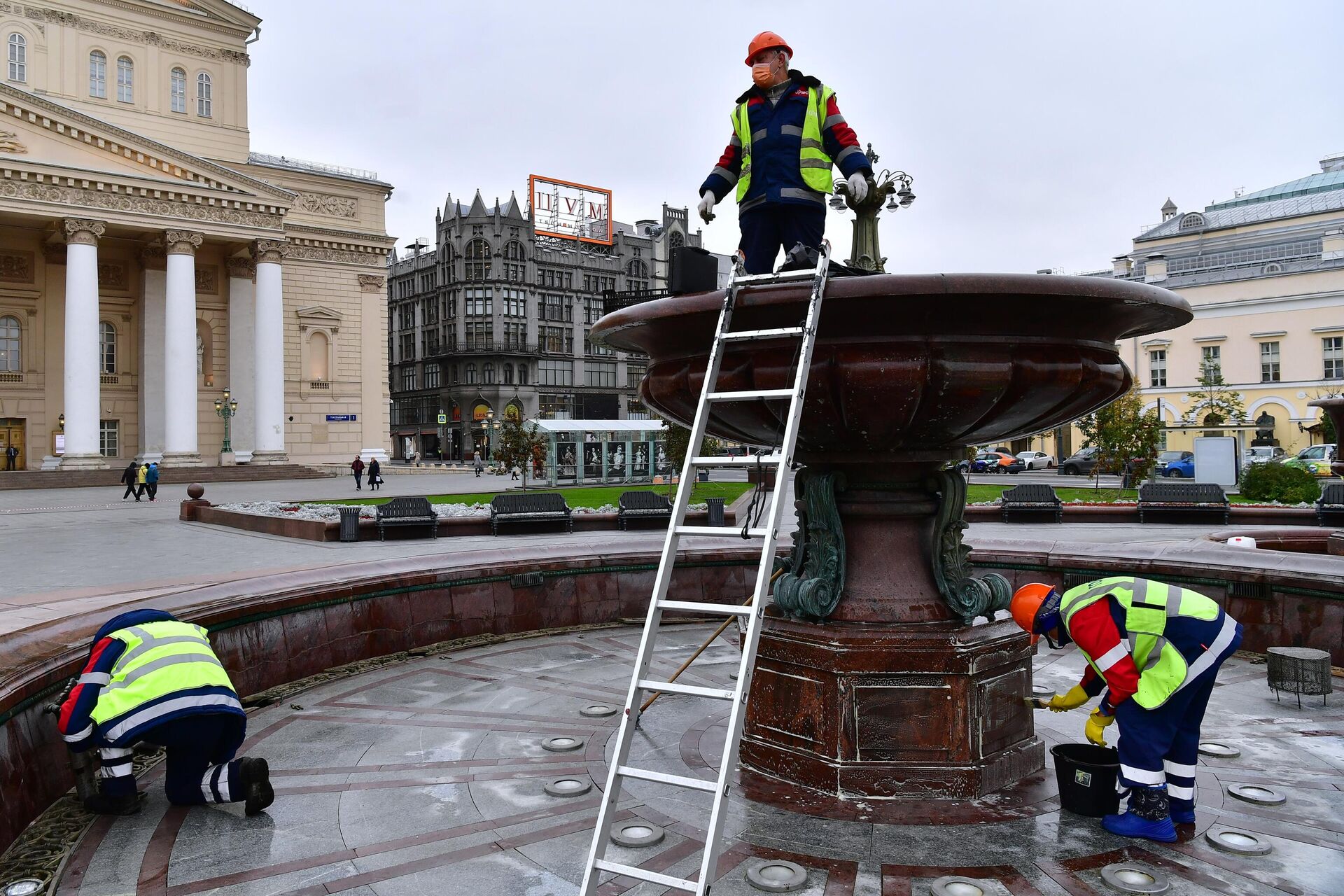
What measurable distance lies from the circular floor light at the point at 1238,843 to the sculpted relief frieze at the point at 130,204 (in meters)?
49.1

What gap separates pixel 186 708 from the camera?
13.7 ft

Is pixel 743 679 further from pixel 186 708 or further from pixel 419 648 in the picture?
pixel 419 648

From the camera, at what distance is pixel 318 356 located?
5353 centimetres

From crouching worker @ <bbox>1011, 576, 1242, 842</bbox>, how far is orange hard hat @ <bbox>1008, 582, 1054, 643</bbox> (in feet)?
0.78

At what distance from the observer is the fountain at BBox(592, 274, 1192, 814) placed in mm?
4109

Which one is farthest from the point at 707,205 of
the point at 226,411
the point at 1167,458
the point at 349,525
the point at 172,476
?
the point at 226,411

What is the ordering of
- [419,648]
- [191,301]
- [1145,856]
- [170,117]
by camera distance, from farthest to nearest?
[170,117] < [191,301] < [419,648] < [1145,856]

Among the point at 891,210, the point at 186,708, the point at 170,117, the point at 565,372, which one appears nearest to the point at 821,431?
the point at 186,708

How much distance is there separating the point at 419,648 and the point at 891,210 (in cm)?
840

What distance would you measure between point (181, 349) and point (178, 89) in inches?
650

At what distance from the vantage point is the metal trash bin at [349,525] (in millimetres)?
16188

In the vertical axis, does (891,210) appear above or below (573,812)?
above

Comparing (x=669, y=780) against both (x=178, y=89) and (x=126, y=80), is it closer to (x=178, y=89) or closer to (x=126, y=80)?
(x=126, y=80)

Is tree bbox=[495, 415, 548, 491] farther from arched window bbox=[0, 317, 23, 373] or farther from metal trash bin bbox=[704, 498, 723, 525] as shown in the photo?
arched window bbox=[0, 317, 23, 373]
